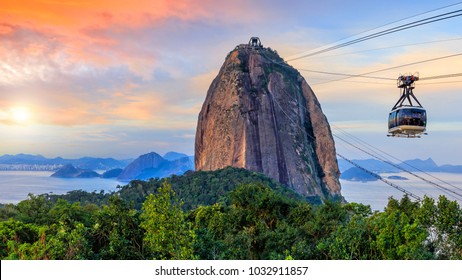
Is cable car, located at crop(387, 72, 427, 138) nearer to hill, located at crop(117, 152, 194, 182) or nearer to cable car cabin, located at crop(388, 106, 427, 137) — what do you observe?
cable car cabin, located at crop(388, 106, 427, 137)

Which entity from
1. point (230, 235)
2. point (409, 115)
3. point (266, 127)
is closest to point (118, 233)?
point (230, 235)

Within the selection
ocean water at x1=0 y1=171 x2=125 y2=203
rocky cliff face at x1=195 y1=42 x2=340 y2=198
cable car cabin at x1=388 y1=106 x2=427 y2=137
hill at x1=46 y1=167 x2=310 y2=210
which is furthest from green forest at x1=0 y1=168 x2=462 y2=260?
rocky cliff face at x1=195 y1=42 x2=340 y2=198

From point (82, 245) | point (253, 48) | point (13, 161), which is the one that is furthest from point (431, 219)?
point (13, 161)

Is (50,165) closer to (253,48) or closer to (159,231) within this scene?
(253,48)

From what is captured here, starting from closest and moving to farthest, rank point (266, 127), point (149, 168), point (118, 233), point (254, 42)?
point (118, 233), point (266, 127), point (254, 42), point (149, 168)

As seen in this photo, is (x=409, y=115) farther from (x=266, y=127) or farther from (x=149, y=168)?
(x=149, y=168)

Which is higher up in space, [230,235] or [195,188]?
[230,235]

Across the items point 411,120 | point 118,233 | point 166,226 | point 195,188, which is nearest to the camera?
point 166,226

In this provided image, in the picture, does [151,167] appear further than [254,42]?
Yes
